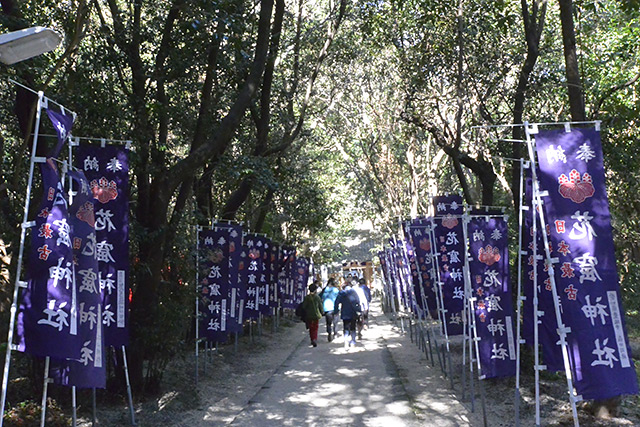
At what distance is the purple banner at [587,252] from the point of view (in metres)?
6.25

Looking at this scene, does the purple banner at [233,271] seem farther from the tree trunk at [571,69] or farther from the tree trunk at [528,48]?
the tree trunk at [571,69]

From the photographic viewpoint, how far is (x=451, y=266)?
12.2 metres

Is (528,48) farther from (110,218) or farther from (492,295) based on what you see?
(110,218)

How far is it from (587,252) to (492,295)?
9.99 ft

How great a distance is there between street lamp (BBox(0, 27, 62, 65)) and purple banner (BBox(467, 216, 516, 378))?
6.02 m

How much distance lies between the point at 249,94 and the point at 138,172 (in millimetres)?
1899

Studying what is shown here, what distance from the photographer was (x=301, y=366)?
14.6 meters

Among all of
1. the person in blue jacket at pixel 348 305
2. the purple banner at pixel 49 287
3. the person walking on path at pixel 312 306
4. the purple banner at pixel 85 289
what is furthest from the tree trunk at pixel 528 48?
the person walking on path at pixel 312 306

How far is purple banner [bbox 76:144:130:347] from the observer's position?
7.98m

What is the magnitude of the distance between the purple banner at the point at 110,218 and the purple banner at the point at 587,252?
4.53 meters

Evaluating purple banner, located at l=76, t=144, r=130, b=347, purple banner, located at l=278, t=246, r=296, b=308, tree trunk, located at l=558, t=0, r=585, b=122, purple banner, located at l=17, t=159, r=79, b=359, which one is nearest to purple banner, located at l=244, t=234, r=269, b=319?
purple banner, located at l=278, t=246, r=296, b=308

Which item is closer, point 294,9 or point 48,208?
point 48,208

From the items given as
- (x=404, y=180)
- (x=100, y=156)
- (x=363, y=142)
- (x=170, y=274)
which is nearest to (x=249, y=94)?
(x=100, y=156)

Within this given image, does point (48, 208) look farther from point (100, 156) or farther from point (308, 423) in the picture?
point (308, 423)
